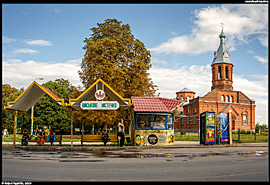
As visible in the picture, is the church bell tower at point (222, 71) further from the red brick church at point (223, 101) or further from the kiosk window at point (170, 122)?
the kiosk window at point (170, 122)

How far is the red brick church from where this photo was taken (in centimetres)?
7306

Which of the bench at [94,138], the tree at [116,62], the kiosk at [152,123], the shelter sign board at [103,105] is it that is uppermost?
the tree at [116,62]

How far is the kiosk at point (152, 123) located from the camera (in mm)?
21750

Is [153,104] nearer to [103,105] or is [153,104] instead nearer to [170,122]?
[170,122]

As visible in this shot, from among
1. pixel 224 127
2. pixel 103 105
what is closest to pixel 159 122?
pixel 103 105

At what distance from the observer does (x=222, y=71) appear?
78.9 metres

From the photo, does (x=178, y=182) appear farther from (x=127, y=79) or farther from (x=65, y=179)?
(x=127, y=79)

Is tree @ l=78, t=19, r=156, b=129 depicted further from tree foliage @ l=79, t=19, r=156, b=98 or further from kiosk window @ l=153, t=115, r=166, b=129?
kiosk window @ l=153, t=115, r=166, b=129

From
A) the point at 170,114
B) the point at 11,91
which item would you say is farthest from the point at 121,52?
the point at 11,91

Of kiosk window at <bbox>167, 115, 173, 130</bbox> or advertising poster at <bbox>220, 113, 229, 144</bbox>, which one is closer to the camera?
kiosk window at <bbox>167, 115, 173, 130</bbox>

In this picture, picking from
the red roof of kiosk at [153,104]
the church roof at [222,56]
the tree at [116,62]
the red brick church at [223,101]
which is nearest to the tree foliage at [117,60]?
the tree at [116,62]

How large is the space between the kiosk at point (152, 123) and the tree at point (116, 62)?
12.8 m

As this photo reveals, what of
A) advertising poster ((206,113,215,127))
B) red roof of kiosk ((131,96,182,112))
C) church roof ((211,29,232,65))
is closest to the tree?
red roof of kiosk ((131,96,182,112))

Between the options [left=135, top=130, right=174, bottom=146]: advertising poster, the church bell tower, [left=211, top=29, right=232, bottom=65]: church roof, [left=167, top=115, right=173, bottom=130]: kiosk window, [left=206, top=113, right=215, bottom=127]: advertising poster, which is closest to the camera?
[left=135, top=130, right=174, bottom=146]: advertising poster
